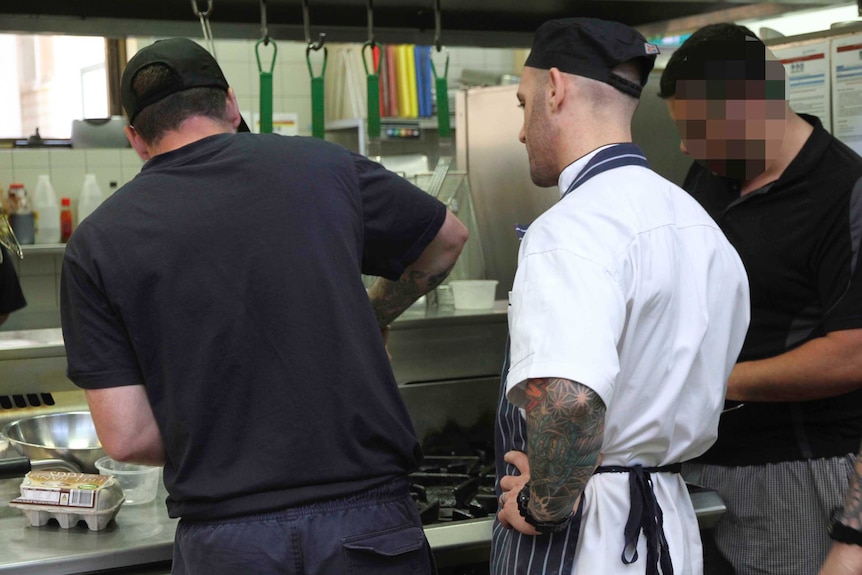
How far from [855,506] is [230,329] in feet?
2.68

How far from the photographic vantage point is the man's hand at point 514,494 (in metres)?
1.35

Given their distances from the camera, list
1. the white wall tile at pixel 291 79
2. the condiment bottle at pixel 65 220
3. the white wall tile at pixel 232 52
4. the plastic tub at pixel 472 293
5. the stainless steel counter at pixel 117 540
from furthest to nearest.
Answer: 1. the white wall tile at pixel 291 79
2. the white wall tile at pixel 232 52
3. the condiment bottle at pixel 65 220
4. the plastic tub at pixel 472 293
5. the stainless steel counter at pixel 117 540

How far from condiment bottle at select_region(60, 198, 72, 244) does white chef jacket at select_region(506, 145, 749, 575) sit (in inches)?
161

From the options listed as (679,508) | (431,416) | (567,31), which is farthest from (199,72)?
(431,416)

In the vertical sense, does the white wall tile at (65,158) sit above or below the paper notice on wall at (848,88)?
below

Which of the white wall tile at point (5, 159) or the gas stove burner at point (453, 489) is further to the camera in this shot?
the white wall tile at point (5, 159)

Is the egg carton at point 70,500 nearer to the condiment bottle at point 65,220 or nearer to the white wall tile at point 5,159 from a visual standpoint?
the condiment bottle at point 65,220

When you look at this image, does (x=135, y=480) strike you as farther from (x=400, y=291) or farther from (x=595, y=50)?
(x=595, y=50)

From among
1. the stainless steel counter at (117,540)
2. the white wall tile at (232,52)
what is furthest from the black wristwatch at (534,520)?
the white wall tile at (232,52)

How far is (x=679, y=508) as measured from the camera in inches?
55.6

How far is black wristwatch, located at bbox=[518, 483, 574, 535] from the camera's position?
51.1 inches

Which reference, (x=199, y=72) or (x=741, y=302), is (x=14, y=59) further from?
(x=741, y=302)

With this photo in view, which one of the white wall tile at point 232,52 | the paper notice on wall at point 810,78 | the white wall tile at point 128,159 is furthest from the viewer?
the white wall tile at point 232,52

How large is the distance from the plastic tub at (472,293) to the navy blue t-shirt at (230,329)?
3.29 feet
